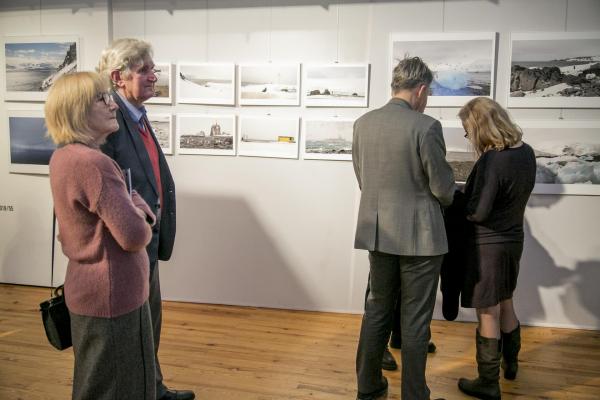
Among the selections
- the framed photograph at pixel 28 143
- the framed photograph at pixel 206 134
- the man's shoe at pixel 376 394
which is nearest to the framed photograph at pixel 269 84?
the framed photograph at pixel 206 134

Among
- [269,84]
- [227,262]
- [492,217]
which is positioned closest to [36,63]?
[269,84]

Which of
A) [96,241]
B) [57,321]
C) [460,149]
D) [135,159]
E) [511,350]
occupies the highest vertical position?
[460,149]

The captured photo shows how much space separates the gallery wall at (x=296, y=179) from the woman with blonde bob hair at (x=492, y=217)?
1.15 m

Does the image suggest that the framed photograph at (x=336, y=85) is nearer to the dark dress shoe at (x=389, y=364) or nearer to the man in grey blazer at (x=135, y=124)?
the man in grey blazer at (x=135, y=124)

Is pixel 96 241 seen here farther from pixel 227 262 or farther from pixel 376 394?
pixel 227 262

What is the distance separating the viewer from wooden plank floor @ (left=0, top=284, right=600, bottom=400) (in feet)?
8.30

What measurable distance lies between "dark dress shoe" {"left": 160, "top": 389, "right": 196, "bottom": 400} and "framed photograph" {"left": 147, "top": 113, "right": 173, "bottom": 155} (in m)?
2.05

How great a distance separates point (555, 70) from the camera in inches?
130

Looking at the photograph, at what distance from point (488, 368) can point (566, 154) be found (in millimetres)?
1781

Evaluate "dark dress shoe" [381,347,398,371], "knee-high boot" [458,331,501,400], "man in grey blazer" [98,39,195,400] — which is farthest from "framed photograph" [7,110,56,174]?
"knee-high boot" [458,331,501,400]

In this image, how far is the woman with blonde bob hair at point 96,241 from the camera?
4.67 ft

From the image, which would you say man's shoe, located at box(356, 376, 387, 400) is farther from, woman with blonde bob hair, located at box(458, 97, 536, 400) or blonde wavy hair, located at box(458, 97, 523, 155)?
blonde wavy hair, located at box(458, 97, 523, 155)

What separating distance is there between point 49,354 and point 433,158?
102 inches

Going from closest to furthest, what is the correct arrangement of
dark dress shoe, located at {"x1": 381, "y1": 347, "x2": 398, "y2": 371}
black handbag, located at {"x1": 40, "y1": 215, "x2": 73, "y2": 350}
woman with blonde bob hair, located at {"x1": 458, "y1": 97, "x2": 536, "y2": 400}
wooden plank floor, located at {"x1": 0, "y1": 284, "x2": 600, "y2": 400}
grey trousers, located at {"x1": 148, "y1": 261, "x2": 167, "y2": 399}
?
1. black handbag, located at {"x1": 40, "y1": 215, "x2": 73, "y2": 350}
2. grey trousers, located at {"x1": 148, "y1": 261, "x2": 167, "y2": 399}
3. woman with blonde bob hair, located at {"x1": 458, "y1": 97, "x2": 536, "y2": 400}
4. wooden plank floor, located at {"x1": 0, "y1": 284, "x2": 600, "y2": 400}
5. dark dress shoe, located at {"x1": 381, "y1": 347, "x2": 398, "y2": 371}
